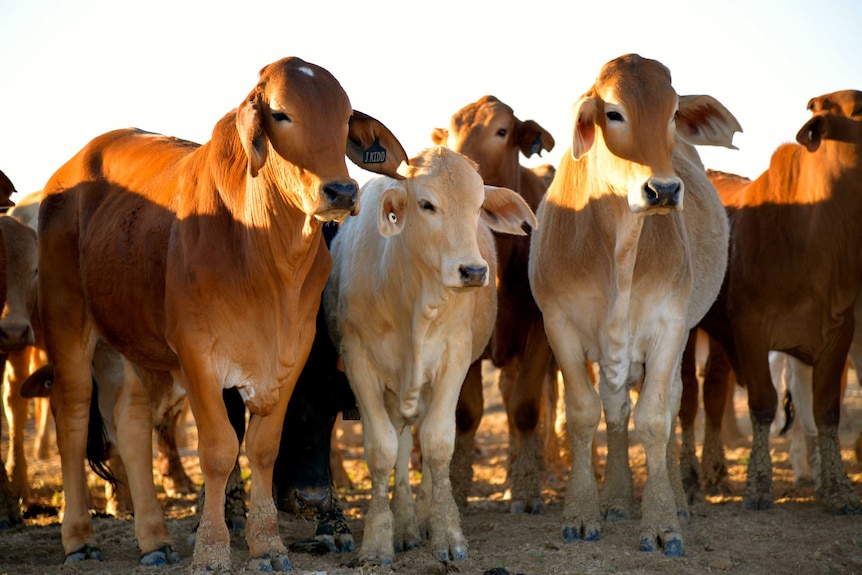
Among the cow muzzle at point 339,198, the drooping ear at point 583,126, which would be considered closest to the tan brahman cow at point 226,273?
the cow muzzle at point 339,198

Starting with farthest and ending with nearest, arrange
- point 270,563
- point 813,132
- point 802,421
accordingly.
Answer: point 802,421 → point 813,132 → point 270,563

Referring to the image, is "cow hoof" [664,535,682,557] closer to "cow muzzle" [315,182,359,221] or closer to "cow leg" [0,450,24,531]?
"cow muzzle" [315,182,359,221]

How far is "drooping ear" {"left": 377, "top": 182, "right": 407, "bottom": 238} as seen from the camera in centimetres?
613

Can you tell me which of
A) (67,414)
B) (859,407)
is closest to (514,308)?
(67,414)

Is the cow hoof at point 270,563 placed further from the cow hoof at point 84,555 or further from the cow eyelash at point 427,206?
the cow eyelash at point 427,206

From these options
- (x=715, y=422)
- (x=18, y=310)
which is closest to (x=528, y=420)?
(x=715, y=422)

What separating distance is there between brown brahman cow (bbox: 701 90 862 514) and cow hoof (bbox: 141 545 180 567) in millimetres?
3934

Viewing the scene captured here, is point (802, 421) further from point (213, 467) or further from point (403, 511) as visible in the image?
point (213, 467)

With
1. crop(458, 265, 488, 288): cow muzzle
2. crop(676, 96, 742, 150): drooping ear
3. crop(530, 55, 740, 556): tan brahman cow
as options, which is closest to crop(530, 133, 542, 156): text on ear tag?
crop(530, 55, 740, 556): tan brahman cow

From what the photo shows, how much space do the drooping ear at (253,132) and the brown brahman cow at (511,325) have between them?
9.86 feet

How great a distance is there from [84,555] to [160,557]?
51 centimetres

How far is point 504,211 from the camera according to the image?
6.66 m

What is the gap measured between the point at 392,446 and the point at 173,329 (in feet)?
4.67

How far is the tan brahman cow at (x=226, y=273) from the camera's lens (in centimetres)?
555
